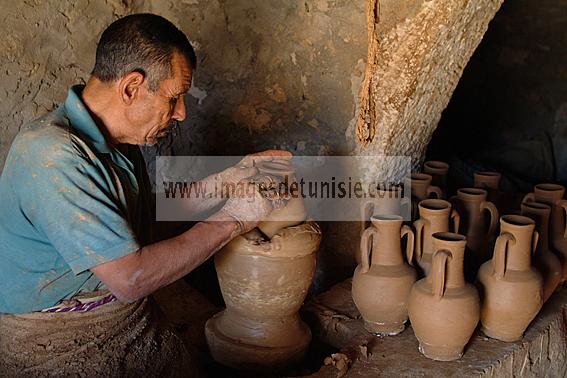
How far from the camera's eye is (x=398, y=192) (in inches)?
109

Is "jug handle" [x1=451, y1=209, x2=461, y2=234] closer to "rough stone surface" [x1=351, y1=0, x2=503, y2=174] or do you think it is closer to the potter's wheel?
"rough stone surface" [x1=351, y1=0, x2=503, y2=174]

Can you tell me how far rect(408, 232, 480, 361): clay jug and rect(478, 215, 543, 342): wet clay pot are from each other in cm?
13

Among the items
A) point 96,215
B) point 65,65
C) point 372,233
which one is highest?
point 65,65

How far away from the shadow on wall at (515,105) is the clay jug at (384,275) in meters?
2.78

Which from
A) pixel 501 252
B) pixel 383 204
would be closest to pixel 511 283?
pixel 501 252

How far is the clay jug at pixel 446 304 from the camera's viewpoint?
2305 mm

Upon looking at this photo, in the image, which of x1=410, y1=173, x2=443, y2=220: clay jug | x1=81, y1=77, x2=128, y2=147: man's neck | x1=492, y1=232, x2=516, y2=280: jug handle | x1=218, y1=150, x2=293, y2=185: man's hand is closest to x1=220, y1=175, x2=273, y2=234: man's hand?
x1=218, y1=150, x2=293, y2=185: man's hand

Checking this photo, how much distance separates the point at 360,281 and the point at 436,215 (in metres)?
0.41

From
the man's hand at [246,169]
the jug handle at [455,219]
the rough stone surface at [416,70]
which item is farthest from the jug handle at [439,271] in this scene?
the rough stone surface at [416,70]

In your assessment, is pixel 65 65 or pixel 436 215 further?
pixel 65 65

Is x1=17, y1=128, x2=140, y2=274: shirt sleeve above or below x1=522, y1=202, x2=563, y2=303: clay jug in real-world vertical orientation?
above

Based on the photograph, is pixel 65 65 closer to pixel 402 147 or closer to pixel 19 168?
pixel 19 168

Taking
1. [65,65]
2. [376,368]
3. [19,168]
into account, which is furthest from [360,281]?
[65,65]

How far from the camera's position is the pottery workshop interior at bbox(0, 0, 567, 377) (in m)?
1.83
